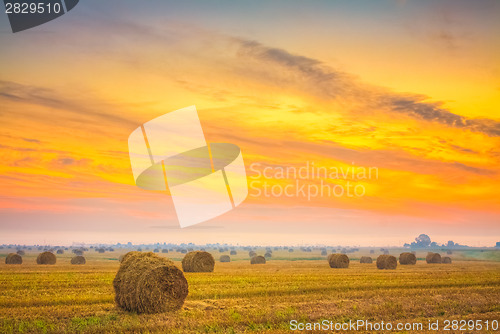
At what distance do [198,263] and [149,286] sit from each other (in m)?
19.3

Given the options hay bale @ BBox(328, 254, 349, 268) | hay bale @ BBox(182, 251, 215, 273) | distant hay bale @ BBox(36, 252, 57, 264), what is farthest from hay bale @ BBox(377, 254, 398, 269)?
distant hay bale @ BBox(36, 252, 57, 264)

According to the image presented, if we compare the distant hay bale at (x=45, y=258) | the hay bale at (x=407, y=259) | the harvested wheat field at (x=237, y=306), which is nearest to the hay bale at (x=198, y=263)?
the harvested wheat field at (x=237, y=306)

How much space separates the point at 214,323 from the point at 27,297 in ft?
32.9

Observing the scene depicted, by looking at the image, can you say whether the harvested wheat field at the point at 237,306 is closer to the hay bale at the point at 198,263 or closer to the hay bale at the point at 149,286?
the hay bale at the point at 149,286

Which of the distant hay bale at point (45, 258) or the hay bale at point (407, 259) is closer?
the distant hay bale at point (45, 258)

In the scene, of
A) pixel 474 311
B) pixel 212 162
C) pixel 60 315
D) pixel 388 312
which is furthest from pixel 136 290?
pixel 212 162

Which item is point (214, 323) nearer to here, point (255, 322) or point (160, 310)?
point (255, 322)

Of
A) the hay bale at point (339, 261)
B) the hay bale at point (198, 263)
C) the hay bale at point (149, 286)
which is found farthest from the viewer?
the hay bale at point (339, 261)

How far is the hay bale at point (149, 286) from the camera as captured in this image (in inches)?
715

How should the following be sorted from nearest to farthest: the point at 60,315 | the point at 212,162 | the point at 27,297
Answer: the point at 60,315 < the point at 27,297 < the point at 212,162

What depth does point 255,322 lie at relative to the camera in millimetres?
15531

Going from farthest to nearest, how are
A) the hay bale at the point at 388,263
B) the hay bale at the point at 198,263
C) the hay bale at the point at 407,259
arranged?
1. the hay bale at the point at 407,259
2. the hay bale at the point at 388,263
3. the hay bale at the point at 198,263

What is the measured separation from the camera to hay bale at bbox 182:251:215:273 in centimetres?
3728

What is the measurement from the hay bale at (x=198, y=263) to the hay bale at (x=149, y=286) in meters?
17.7
